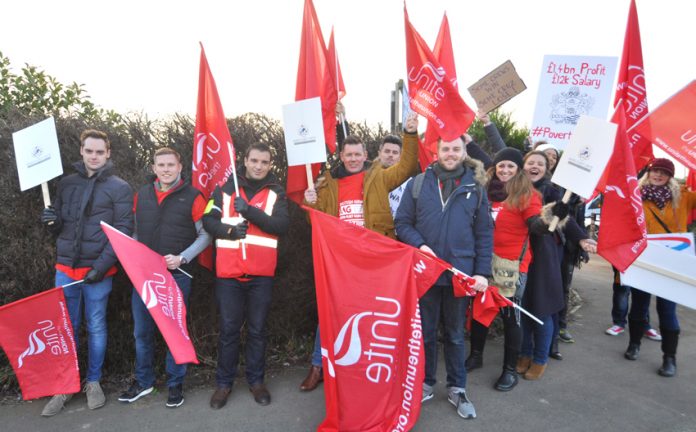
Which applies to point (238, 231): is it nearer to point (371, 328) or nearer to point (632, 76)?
point (371, 328)

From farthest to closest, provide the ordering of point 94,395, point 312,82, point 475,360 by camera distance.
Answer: point 475,360 → point 312,82 → point 94,395

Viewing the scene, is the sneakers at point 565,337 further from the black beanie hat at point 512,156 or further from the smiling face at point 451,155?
the smiling face at point 451,155

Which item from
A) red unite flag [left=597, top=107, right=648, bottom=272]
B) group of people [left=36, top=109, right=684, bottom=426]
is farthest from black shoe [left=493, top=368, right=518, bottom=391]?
red unite flag [left=597, top=107, right=648, bottom=272]

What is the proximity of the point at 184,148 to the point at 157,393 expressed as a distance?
234 cm

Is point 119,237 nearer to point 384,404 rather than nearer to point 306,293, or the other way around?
point 306,293

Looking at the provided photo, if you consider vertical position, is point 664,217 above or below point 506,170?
below

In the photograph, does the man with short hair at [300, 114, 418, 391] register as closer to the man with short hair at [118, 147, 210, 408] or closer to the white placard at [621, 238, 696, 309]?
the man with short hair at [118, 147, 210, 408]

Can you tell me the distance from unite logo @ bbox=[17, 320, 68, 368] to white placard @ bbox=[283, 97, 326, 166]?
2.38 metres

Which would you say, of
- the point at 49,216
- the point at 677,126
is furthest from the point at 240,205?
the point at 677,126

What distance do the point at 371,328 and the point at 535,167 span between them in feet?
7.33

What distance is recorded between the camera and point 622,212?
11.4ft

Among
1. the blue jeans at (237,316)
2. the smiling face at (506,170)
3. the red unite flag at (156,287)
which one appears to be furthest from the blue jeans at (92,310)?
the smiling face at (506,170)

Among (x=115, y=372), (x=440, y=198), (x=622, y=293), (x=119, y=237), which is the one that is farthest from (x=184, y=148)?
(x=622, y=293)

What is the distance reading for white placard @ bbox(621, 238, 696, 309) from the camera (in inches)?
139
